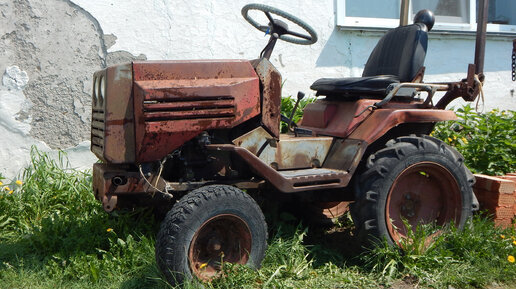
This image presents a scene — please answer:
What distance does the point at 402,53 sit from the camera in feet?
13.6

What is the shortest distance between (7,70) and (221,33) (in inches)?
85.1

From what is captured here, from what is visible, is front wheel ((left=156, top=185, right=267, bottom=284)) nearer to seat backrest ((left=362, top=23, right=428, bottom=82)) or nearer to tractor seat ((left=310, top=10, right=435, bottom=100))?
tractor seat ((left=310, top=10, right=435, bottom=100))

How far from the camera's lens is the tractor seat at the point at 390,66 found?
3.84 metres

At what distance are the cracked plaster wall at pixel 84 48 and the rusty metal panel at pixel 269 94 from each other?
231cm

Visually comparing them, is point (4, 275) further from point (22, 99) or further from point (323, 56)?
point (323, 56)

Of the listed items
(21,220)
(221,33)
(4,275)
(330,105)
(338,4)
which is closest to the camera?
(4,275)

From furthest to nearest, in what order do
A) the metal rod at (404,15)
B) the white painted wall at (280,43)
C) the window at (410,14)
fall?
the window at (410,14)
the white painted wall at (280,43)
the metal rod at (404,15)

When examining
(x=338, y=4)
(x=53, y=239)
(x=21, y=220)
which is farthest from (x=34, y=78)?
(x=338, y=4)

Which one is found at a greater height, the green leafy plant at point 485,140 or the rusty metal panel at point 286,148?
the rusty metal panel at point 286,148

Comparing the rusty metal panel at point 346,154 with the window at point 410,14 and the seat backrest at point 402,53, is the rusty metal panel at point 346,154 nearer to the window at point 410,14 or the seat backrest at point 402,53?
the seat backrest at point 402,53

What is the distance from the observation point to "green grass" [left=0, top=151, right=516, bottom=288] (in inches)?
129

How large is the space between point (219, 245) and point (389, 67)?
210 cm

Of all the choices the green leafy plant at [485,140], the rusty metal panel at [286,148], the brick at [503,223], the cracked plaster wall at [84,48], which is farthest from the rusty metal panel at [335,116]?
the cracked plaster wall at [84,48]

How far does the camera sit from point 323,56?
6199 mm
